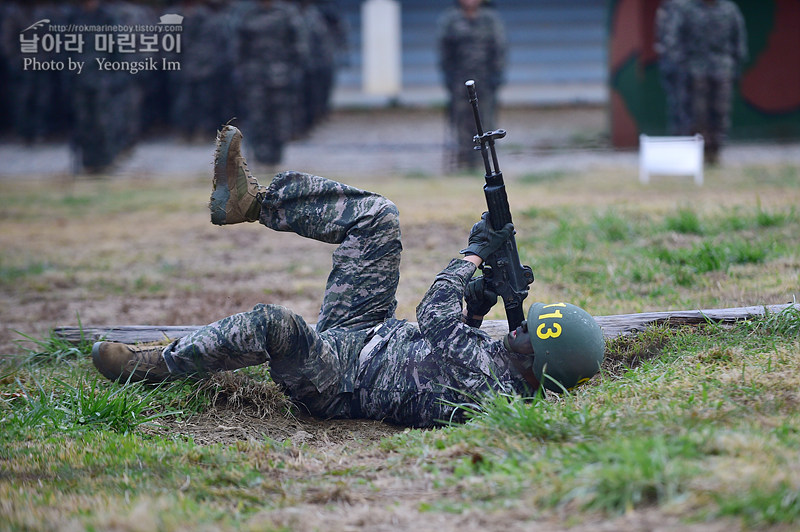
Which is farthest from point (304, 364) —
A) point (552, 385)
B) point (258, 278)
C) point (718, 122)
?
point (718, 122)

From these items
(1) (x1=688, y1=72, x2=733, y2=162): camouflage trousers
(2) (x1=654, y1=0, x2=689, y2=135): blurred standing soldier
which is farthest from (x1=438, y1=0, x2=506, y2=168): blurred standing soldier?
(1) (x1=688, y1=72, x2=733, y2=162): camouflage trousers

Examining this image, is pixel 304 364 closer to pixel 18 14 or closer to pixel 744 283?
pixel 744 283

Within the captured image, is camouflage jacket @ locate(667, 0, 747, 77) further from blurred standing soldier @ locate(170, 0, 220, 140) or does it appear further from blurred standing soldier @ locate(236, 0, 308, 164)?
blurred standing soldier @ locate(170, 0, 220, 140)

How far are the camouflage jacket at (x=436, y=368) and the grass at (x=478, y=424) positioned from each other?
0.35ft

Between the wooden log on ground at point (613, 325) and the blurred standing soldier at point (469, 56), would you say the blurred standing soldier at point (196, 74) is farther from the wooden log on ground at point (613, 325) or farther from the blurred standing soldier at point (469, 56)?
the wooden log on ground at point (613, 325)

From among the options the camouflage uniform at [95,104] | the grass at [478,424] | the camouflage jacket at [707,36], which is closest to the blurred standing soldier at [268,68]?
the camouflage uniform at [95,104]

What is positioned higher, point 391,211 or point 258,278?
point 391,211

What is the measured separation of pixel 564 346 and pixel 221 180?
1.57m

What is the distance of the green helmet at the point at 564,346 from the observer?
319 centimetres

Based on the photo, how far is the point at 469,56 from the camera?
12477mm

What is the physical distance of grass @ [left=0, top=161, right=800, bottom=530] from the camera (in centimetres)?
234

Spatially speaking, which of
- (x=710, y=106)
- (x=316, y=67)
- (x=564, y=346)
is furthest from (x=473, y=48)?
(x=564, y=346)

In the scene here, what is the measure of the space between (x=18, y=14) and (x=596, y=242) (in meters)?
14.0

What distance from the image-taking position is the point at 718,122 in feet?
38.7
